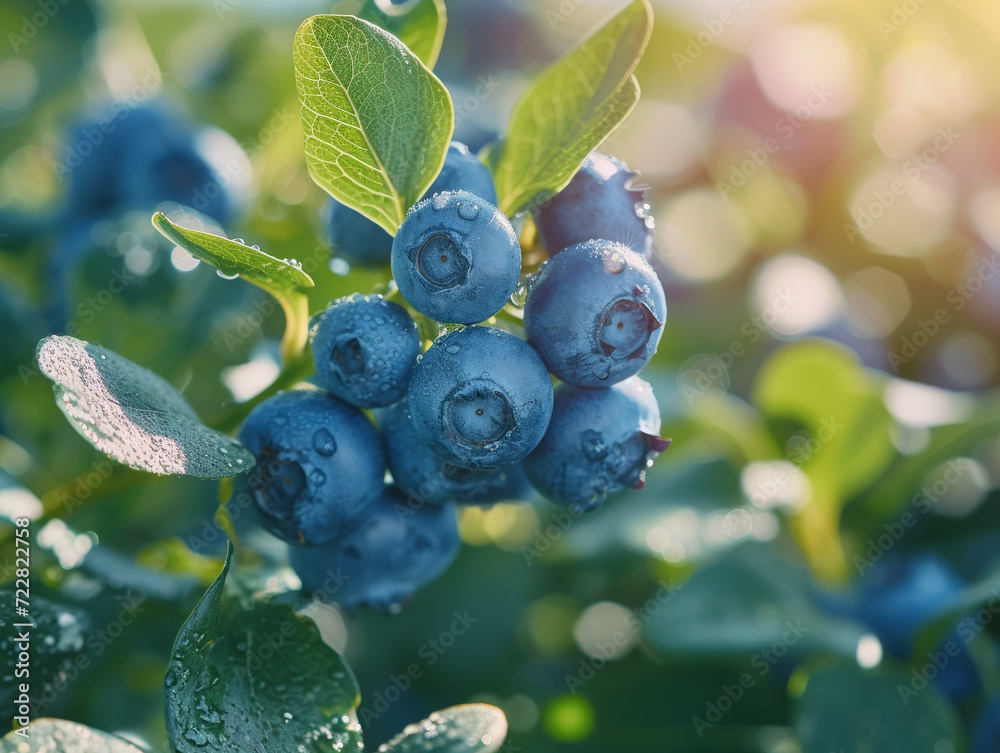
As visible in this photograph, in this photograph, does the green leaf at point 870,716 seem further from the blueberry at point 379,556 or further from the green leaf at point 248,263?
the green leaf at point 248,263

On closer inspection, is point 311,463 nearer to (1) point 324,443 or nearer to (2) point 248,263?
(1) point 324,443

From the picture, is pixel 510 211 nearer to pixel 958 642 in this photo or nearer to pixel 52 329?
pixel 52 329

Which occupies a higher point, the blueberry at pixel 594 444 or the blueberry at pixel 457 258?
the blueberry at pixel 457 258

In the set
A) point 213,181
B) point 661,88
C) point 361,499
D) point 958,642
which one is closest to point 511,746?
point 361,499

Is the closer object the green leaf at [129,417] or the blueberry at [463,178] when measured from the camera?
the green leaf at [129,417]

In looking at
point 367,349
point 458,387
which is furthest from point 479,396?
point 367,349

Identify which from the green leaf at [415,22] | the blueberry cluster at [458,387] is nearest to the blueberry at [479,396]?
the blueberry cluster at [458,387]

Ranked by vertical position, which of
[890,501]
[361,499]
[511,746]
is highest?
[361,499]
